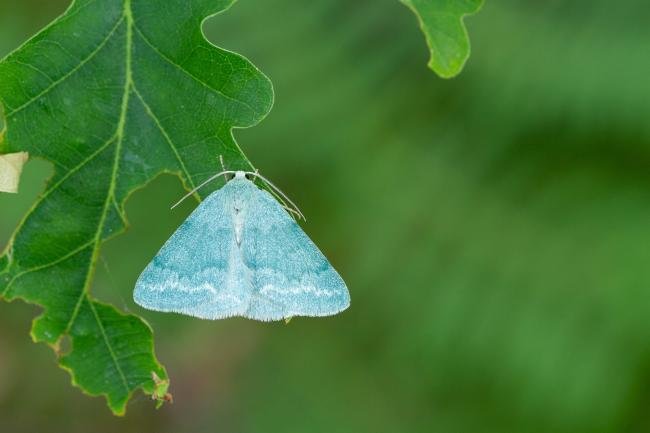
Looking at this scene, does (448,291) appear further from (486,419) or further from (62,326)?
(62,326)

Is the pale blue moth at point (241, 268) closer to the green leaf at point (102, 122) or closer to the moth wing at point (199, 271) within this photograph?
the moth wing at point (199, 271)

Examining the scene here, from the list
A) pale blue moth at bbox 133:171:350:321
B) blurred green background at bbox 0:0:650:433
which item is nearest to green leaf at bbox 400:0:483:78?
pale blue moth at bbox 133:171:350:321

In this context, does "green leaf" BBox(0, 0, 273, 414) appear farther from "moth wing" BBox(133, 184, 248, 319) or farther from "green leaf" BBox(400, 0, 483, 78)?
"green leaf" BBox(400, 0, 483, 78)

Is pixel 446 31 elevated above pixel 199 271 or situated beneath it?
elevated above

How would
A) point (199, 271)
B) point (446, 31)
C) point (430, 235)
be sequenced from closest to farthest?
point (446, 31) → point (199, 271) → point (430, 235)

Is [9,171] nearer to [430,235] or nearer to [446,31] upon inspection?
[446,31]

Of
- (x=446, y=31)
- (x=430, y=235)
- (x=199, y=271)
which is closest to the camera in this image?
(x=446, y=31)

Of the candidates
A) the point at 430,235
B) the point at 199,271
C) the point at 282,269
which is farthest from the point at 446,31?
the point at 430,235
